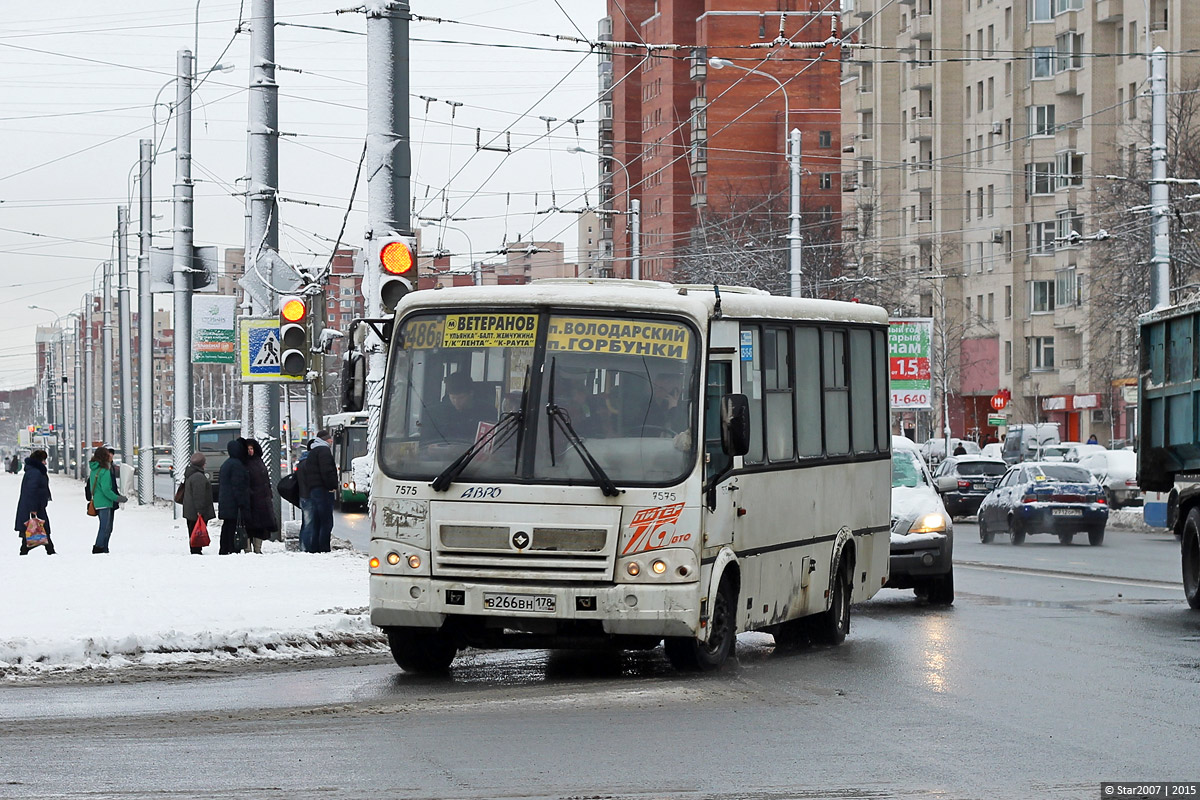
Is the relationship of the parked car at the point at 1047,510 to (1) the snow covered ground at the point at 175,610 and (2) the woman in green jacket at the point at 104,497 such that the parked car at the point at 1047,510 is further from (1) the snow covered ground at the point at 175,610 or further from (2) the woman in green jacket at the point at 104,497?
(1) the snow covered ground at the point at 175,610

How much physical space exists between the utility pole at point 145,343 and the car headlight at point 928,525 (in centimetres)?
2870

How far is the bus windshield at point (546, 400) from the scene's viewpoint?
12.6 metres

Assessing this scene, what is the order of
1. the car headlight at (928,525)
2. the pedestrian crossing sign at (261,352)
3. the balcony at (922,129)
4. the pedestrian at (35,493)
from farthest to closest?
the balcony at (922,129) → the pedestrian at (35,493) → the pedestrian crossing sign at (261,352) → the car headlight at (928,525)

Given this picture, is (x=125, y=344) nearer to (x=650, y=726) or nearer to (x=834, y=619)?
(x=834, y=619)

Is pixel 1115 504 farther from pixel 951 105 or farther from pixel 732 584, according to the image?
pixel 951 105

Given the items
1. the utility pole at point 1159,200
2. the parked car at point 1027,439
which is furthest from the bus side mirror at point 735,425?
the parked car at point 1027,439

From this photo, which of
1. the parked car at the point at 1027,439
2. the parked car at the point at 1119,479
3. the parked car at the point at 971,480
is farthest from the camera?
the parked car at the point at 1027,439

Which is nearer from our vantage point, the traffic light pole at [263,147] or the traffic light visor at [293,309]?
the traffic light visor at [293,309]

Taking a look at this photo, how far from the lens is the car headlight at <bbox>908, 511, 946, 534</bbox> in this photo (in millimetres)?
19688

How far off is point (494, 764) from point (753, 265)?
67260 mm

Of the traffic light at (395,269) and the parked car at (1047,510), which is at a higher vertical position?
the traffic light at (395,269)

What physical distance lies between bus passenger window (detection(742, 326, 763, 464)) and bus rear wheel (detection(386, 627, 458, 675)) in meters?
2.28

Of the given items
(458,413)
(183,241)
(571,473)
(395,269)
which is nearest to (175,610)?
(395,269)

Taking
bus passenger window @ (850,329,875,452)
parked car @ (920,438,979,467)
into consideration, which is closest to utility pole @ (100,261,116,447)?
parked car @ (920,438,979,467)
